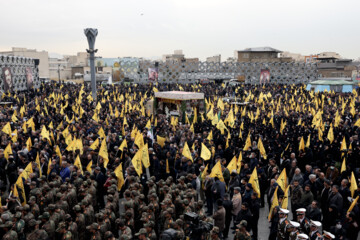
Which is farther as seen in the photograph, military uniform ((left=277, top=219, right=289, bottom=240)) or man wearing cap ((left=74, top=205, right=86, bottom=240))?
man wearing cap ((left=74, top=205, right=86, bottom=240))

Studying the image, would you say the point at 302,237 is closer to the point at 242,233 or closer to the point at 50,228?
the point at 242,233

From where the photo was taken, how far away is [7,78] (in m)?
34.3

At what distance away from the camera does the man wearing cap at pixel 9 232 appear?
5.96 meters

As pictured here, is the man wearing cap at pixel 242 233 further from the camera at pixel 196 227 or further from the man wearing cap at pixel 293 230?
the man wearing cap at pixel 293 230

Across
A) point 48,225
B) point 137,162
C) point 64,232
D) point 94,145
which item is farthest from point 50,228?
point 94,145

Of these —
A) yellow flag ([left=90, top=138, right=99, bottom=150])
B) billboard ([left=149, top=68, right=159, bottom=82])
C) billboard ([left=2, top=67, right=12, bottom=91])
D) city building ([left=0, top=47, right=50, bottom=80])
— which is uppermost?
city building ([left=0, top=47, right=50, bottom=80])

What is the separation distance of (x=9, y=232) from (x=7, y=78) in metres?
33.2

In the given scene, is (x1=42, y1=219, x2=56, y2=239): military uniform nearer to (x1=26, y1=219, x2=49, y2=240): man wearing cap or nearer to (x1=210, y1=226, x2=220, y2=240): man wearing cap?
(x1=26, y1=219, x2=49, y2=240): man wearing cap

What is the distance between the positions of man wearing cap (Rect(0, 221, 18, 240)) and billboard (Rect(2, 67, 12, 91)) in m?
32.2

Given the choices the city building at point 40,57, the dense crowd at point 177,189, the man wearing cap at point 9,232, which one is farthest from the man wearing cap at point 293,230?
the city building at point 40,57

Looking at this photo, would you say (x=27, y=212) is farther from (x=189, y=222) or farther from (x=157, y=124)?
(x=157, y=124)

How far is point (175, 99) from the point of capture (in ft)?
71.4

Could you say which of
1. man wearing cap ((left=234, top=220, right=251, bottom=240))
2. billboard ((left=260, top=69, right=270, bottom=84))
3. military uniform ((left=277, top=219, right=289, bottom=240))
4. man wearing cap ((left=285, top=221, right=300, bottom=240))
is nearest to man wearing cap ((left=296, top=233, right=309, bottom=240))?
man wearing cap ((left=285, top=221, right=300, bottom=240))

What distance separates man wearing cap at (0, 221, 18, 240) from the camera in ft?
19.6
